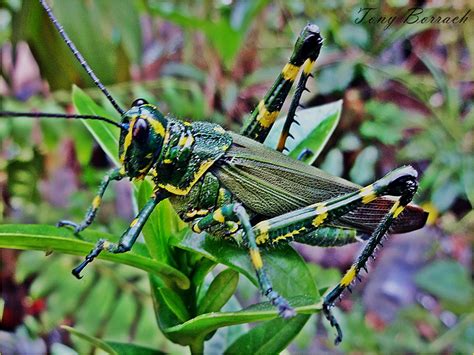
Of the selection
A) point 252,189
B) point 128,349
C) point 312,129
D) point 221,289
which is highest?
point 312,129

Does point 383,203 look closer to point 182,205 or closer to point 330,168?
point 182,205

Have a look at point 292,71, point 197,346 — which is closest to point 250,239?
point 197,346

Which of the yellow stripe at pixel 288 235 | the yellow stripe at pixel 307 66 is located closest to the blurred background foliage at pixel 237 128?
the yellow stripe at pixel 307 66

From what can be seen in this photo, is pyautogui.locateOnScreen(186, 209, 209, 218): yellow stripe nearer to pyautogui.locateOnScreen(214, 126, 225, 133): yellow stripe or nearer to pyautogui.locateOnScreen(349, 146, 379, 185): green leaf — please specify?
pyautogui.locateOnScreen(214, 126, 225, 133): yellow stripe

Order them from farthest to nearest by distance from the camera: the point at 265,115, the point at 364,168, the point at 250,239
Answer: the point at 364,168
the point at 265,115
the point at 250,239

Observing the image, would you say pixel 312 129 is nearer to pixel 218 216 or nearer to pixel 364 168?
pixel 218 216

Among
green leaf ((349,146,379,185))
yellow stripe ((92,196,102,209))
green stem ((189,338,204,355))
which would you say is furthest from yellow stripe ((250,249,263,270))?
green leaf ((349,146,379,185))


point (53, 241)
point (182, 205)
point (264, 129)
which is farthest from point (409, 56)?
point (53, 241)
